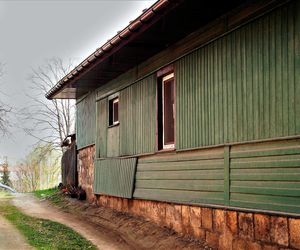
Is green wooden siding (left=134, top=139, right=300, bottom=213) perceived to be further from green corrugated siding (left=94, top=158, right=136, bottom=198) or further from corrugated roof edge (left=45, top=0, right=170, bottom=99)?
corrugated roof edge (left=45, top=0, right=170, bottom=99)

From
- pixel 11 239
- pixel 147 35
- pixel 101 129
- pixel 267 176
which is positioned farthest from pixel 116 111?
pixel 267 176

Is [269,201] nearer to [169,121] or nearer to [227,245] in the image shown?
[227,245]

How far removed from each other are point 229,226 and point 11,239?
15.1ft

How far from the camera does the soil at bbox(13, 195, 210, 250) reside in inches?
345

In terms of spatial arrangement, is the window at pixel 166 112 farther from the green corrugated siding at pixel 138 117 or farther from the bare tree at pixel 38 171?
the bare tree at pixel 38 171

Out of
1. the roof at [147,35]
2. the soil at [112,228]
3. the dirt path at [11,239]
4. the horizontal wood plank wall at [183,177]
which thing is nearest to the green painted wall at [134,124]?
the horizontal wood plank wall at [183,177]

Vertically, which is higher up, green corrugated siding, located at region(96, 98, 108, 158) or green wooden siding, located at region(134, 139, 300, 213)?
green corrugated siding, located at region(96, 98, 108, 158)

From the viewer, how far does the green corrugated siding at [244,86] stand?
6395 mm

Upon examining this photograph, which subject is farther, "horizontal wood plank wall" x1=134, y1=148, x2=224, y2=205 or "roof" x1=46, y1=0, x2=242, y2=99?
"horizontal wood plank wall" x1=134, y1=148, x2=224, y2=205

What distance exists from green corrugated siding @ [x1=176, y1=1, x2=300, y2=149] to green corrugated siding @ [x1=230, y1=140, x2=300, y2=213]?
196 mm

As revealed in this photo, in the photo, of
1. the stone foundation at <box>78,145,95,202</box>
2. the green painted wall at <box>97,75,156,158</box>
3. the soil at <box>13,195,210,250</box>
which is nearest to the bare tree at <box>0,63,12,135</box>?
the stone foundation at <box>78,145,95,202</box>

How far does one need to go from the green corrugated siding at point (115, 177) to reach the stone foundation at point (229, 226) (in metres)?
1.10

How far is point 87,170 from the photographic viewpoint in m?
15.7

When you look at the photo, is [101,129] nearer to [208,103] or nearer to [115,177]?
[115,177]
